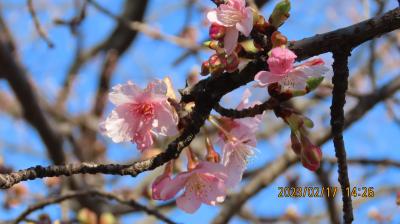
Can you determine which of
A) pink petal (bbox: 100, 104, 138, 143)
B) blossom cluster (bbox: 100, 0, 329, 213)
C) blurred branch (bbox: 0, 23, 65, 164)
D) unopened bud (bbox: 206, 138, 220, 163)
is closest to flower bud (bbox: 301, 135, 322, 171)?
blossom cluster (bbox: 100, 0, 329, 213)

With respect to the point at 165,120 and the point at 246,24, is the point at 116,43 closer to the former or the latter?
the point at 165,120

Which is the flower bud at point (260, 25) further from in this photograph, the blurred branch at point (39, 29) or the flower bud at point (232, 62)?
the blurred branch at point (39, 29)

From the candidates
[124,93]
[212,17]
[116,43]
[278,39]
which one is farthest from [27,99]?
[278,39]

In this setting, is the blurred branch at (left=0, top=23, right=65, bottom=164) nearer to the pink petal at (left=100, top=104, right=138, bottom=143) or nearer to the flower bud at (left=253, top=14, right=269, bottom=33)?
the pink petal at (left=100, top=104, right=138, bottom=143)

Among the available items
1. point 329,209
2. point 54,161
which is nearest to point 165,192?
point 329,209

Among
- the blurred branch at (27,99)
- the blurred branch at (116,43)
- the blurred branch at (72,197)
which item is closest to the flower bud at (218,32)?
the blurred branch at (72,197)
